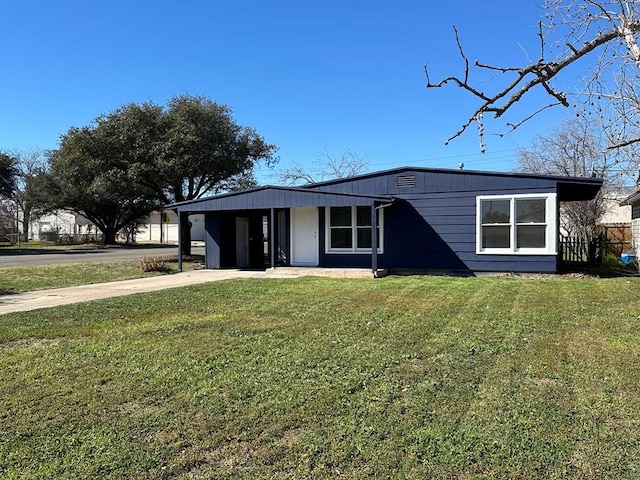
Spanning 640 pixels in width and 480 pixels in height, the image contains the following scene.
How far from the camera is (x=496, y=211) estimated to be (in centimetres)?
1351

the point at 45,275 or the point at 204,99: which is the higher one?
the point at 204,99

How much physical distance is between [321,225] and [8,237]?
37.3 metres

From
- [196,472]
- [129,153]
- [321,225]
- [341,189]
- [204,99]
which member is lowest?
[196,472]

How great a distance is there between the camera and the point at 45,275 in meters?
15.2

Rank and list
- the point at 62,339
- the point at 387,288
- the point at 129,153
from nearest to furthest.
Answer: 1. the point at 62,339
2. the point at 387,288
3. the point at 129,153

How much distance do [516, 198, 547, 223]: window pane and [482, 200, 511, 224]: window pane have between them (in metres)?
0.25

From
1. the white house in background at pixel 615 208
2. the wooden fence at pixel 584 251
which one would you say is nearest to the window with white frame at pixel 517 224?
the wooden fence at pixel 584 251

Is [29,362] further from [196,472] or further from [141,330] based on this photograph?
[196,472]

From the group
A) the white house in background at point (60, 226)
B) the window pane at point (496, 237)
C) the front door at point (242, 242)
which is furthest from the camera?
the white house in background at point (60, 226)

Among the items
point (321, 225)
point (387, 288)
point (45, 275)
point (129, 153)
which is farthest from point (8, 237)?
point (387, 288)

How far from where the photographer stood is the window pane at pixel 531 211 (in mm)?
13047

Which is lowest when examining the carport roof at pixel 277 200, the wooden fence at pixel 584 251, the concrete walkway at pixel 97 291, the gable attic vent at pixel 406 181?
the concrete walkway at pixel 97 291

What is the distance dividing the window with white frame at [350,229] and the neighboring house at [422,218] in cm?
3

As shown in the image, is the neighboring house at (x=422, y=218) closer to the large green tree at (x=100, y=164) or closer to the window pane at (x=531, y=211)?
the window pane at (x=531, y=211)
